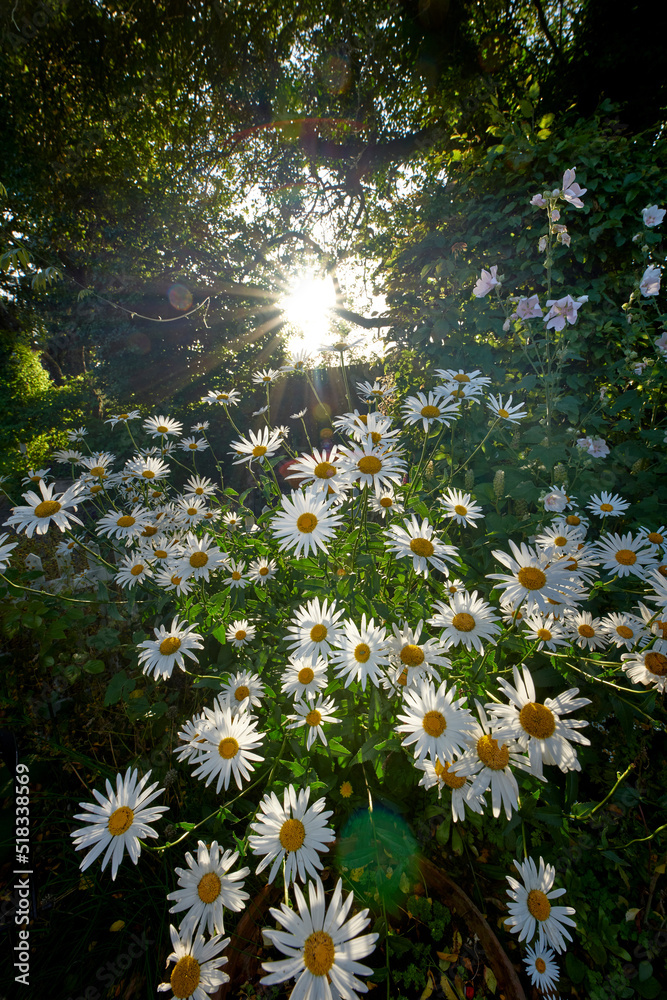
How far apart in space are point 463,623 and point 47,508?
192 centimetres

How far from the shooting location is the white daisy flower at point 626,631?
150 centimetres

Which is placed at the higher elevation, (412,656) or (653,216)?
(653,216)

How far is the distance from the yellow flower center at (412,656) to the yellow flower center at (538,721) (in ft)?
1.10

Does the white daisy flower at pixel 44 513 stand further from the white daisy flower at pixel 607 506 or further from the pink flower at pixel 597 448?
the pink flower at pixel 597 448

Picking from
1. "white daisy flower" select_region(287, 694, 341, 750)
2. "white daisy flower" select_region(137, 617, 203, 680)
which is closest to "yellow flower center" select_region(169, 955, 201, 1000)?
"white daisy flower" select_region(287, 694, 341, 750)

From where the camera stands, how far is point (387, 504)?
1.86 metres

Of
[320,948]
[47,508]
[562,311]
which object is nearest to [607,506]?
[562,311]

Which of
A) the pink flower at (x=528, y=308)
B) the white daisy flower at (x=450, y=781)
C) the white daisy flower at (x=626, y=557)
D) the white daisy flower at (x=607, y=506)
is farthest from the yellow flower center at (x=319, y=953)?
the pink flower at (x=528, y=308)

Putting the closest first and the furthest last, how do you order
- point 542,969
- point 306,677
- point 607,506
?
point 542,969 → point 306,677 → point 607,506

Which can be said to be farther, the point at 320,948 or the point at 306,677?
the point at 306,677

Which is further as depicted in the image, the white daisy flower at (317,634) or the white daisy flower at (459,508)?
the white daisy flower at (459,508)

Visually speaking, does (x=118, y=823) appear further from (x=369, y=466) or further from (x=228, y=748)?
(x=369, y=466)

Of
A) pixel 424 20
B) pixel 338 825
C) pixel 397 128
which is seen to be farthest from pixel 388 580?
pixel 397 128

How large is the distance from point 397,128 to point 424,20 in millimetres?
2188
